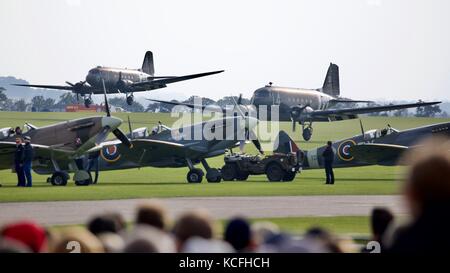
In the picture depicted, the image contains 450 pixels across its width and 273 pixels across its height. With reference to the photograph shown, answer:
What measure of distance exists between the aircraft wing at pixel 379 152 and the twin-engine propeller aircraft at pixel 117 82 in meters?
42.6

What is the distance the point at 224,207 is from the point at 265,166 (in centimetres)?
1313

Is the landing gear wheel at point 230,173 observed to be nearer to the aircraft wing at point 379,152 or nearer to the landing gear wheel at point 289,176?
the landing gear wheel at point 289,176

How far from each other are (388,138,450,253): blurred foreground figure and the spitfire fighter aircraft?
30462 mm

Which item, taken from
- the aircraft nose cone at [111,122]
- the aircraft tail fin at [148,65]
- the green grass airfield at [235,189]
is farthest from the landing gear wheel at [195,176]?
the aircraft tail fin at [148,65]

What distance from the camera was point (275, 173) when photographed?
35.2m

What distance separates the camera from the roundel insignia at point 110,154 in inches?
1455

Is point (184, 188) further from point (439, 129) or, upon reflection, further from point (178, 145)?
point (439, 129)

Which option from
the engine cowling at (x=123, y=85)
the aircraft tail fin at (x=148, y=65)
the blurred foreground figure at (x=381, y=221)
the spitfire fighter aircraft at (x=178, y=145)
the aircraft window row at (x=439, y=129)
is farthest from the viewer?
the aircraft tail fin at (x=148, y=65)

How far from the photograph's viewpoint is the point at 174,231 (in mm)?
7141

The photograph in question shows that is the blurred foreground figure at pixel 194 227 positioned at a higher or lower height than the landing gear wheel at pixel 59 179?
higher

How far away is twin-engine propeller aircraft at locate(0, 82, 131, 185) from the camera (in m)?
34.4

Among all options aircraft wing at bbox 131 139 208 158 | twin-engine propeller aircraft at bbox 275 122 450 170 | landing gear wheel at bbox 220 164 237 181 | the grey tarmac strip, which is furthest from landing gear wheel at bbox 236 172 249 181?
the grey tarmac strip

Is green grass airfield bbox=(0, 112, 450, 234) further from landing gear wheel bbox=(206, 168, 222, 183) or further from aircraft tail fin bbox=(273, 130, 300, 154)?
aircraft tail fin bbox=(273, 130, 300, 154)

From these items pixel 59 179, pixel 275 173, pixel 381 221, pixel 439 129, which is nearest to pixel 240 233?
pixel 381 221
